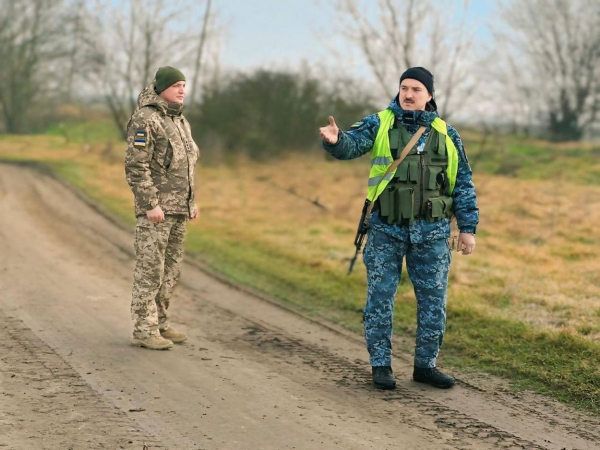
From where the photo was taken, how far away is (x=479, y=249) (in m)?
11.8

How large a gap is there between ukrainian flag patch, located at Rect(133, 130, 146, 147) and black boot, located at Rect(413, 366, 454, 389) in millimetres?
2541

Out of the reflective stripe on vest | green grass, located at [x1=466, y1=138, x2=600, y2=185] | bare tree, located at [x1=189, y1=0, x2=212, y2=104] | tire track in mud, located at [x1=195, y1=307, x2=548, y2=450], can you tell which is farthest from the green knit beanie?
bare tree, located at [x1=189, y1=0, x2=212, y2=104]

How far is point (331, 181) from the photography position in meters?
20.7

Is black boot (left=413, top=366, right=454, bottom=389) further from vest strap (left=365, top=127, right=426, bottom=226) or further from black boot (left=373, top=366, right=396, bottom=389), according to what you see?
vest strap (left=365, top=127, right=426, bottom=226)

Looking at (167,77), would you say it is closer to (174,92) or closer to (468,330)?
(174,92)

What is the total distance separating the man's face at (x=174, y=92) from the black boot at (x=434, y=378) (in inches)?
104

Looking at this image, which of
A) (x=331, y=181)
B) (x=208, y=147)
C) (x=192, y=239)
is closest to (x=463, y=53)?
(x=331, y=181)

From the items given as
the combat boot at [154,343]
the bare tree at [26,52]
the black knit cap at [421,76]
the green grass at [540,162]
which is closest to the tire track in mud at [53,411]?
the combat boot at [154,343]

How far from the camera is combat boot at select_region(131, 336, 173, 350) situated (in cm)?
595

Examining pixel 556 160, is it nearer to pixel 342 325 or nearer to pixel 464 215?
pixel 342 325

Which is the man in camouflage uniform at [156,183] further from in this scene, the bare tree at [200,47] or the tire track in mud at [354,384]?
the bare tree at [200,47]

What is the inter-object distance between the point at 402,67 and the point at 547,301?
46.4 ft

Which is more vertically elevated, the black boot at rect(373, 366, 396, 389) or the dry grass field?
the dry grass field

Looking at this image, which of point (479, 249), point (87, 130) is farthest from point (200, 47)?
point (479, 249)
